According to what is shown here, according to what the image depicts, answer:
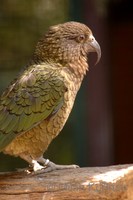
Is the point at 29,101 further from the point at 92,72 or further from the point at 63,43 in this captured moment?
the point at 92,72

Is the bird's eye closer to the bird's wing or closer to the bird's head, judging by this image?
the bird's head

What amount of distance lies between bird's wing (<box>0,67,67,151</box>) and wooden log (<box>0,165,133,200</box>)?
303 mm

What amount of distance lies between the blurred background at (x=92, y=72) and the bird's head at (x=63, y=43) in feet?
7.34

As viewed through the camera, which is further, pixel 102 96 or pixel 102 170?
pixel 102 96

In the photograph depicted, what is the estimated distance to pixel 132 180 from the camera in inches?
125

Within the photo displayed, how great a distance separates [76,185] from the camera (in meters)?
3.09

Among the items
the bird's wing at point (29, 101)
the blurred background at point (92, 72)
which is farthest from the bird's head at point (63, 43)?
the blurred background at point (92, 72)

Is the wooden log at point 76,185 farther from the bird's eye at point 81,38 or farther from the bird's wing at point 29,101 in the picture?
the bird's eye at point 81,38

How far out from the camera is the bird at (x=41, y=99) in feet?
11.4

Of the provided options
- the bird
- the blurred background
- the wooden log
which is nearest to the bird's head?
the bird

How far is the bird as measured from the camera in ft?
11.4

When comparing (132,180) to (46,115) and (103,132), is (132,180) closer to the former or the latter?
(46,115)

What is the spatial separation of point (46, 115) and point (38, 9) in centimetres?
282

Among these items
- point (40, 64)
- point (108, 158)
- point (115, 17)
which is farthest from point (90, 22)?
point (40, 64)
